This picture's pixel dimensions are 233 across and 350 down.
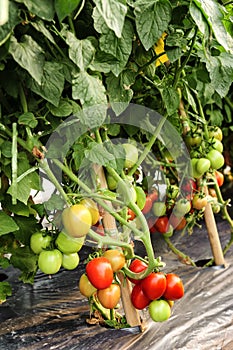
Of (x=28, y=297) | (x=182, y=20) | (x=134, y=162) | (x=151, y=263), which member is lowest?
(x=28, y=297)

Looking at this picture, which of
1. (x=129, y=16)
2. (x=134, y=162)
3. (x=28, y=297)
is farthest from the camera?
(x=28, y=297)

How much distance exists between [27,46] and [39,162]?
23 cm

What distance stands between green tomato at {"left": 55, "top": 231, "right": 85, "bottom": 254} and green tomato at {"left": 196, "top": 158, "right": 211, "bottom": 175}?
52 cm

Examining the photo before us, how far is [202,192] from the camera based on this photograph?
152 cm

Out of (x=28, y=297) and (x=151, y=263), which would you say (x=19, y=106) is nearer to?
(x=151, y=263)

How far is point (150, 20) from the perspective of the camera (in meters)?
0.94

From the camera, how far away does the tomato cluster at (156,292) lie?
109 centimetres

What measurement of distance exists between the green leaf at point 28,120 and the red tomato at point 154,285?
15.7 inches

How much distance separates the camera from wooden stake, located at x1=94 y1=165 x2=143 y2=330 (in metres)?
1.12

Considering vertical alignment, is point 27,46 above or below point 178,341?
above

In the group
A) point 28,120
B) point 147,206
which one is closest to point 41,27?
point 28,120

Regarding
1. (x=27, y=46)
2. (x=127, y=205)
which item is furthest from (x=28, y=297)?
(x=27, y=46)

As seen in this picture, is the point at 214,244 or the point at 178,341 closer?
the point at 178,341

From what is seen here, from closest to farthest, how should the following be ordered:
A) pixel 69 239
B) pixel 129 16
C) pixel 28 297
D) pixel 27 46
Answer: pixel 27 46, pixel 129 16, pixel 69 239, pixel 28 297
